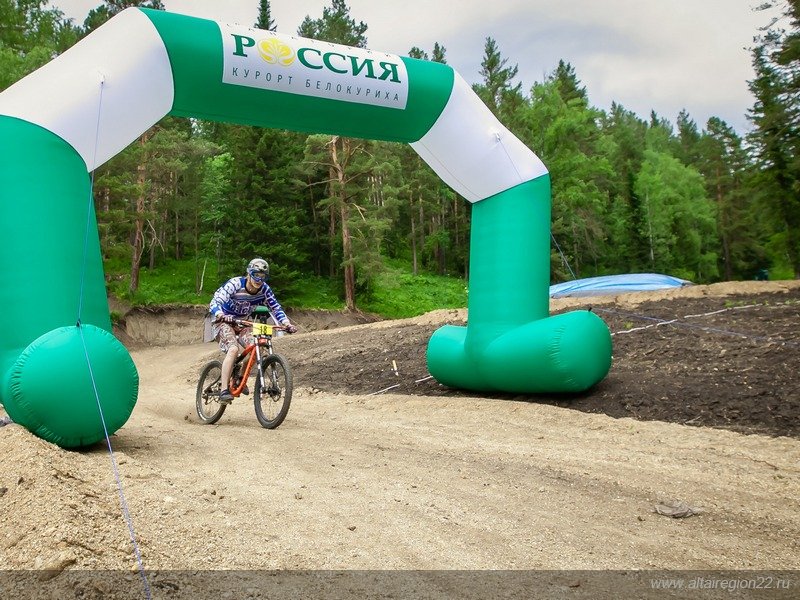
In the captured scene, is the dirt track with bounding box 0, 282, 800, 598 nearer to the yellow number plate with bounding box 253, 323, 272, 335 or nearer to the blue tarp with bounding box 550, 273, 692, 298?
the yellow number plate with bounding box 253, 323, 272, 335

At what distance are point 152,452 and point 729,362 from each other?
6612 mm

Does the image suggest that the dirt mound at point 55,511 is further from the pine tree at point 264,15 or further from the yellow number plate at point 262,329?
the pine tree at point 264,15

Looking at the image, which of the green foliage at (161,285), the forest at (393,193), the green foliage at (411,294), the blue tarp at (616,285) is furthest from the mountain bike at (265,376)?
the green foliage at (411,294)

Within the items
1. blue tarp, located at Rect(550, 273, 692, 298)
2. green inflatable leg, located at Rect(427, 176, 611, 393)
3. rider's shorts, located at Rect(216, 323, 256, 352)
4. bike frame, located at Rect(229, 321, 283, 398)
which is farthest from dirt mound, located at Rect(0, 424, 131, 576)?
blue tarp, located at Rect(550, 273, 692, 298)

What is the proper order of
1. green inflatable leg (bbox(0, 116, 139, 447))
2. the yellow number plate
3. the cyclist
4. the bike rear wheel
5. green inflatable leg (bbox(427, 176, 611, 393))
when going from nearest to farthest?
green inflatable leg (bbox(0, 116, 139, 447)), the yellow number plate, the cyclist, the bike rear wheel, green inflatable leg (bbox(427, 176, 611, 393))

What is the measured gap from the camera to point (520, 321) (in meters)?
7.50

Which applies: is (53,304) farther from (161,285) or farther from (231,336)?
(161,285)

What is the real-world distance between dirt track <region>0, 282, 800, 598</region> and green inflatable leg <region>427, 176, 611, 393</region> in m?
0.82

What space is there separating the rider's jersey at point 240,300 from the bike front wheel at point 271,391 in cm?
52

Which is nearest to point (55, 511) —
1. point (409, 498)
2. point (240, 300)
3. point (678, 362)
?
point (409, 498)

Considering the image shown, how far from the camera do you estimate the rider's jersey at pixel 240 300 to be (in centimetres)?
651

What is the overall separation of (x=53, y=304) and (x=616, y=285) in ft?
57.1

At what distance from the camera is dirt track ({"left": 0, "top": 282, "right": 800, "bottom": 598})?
2725 millimetres

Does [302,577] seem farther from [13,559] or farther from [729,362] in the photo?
[729,362]
